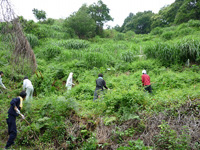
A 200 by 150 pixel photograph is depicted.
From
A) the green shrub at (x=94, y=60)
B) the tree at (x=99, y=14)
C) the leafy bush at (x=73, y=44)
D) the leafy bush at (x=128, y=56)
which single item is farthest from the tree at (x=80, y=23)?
the leafy bush at (x=128, y=56)

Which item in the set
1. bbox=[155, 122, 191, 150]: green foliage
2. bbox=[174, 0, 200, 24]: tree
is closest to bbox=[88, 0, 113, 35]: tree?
bbox=[174, 0, 200, 24]: tree

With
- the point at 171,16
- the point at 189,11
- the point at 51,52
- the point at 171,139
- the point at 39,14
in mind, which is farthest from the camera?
the point at 171,16

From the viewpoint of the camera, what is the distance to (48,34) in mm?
16172

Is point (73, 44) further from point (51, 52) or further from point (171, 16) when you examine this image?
point (171, 16)

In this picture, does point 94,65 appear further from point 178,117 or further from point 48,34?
point 48,34

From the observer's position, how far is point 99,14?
21078 millimetres

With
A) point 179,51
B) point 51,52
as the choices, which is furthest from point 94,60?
point 179,51

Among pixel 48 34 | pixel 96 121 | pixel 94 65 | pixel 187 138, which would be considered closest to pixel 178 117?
pixel 187 138

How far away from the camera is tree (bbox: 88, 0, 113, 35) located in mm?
20714

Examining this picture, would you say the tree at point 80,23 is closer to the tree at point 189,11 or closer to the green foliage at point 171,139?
the tree at point 189,11

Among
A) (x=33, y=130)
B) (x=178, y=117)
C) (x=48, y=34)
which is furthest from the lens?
(x=48, y=34)

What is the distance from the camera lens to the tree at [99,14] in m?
20.7

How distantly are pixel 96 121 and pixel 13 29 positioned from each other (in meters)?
4.22

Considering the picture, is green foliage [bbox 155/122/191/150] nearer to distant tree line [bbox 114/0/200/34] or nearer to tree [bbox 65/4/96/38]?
tree [bbox 65/4/96/38]
